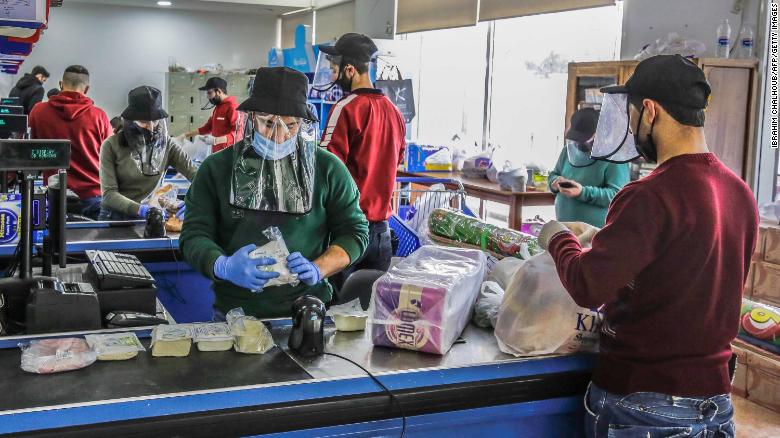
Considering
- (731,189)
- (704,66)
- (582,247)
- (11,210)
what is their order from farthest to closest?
(704,66) → (11,210) → (582,247) → (731,189)

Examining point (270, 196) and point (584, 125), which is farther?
point (584, 125)

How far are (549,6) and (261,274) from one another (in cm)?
578

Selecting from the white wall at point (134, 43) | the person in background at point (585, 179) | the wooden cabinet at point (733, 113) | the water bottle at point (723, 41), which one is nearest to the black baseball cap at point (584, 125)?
the person in background at point (585, 179)

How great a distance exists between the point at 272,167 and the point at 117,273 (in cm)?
60

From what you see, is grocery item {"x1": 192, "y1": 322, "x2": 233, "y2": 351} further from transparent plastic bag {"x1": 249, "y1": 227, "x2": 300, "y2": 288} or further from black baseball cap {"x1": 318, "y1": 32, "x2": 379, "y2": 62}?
black baseball cap {"x1": 318, "y1": 32, "x2": 379, "y2": 62}

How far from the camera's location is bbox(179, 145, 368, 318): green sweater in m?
2.70

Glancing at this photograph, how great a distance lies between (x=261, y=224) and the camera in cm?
270

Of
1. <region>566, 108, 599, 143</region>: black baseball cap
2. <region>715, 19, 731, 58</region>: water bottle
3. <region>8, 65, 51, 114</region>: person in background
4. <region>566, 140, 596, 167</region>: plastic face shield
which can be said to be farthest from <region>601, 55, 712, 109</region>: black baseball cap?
<region>8, 65, 51, 114</region>: person in background

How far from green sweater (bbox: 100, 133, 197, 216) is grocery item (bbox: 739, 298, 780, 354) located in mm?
3220

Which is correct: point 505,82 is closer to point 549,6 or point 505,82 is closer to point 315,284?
point 549,6

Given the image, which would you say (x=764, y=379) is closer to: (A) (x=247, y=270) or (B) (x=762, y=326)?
(B) (x=762, y=326)

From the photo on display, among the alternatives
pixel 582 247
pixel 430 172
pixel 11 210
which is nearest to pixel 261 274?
pixel 582 247

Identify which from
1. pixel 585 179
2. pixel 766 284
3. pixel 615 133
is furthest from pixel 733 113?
pixel 615 133

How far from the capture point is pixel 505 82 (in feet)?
29.8
